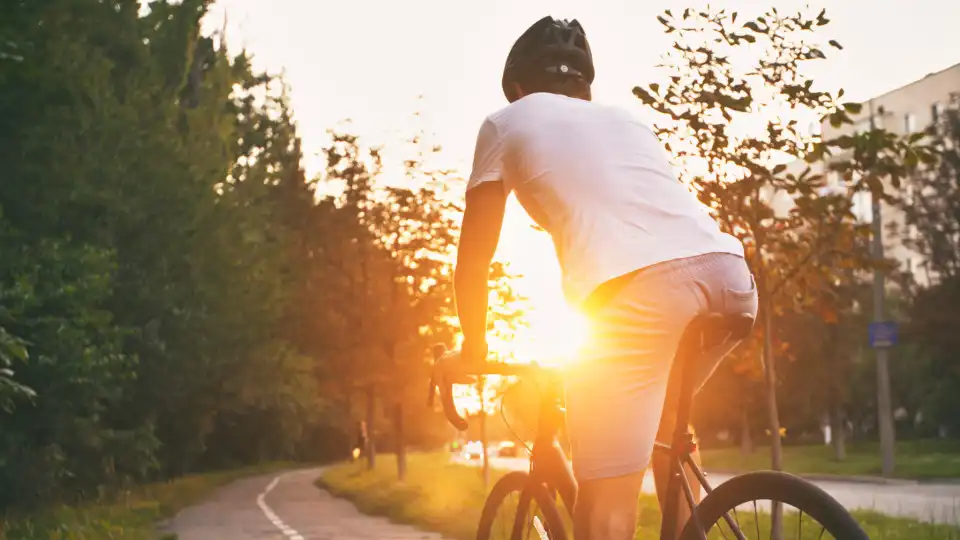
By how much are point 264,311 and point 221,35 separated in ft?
24.6

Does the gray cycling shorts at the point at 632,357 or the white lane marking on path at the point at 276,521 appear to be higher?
the gray cycling shorts at the point at 632,357

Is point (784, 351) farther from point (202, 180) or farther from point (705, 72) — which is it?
point (202, 180)

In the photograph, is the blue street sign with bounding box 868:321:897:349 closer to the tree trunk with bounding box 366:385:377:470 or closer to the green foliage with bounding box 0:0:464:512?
the green foliage with bounding box 0:0:464:512

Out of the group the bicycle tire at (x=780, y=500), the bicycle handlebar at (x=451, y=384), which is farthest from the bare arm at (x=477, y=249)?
the bicycle tire at (x=780, y=500)

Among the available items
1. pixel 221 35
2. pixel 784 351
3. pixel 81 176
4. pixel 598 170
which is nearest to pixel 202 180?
pixel 81 176

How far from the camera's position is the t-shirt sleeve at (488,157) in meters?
3.17

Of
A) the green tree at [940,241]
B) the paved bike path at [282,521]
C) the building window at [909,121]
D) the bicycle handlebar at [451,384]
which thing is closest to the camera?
the bicycle handlebar at [451,384]

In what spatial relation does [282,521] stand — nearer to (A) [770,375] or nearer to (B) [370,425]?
(A) [770,375]

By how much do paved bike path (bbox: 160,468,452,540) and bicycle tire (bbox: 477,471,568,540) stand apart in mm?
9974

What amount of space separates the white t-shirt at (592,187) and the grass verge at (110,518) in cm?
1024

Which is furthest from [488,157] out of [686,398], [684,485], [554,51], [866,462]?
[866,462]

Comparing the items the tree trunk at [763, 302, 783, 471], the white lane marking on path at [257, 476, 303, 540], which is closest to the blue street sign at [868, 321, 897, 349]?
the white lane marking on path at [257, 476, 303, 540]

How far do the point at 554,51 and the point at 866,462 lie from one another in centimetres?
3924

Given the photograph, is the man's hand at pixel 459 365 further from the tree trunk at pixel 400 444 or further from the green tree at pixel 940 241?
the green tree at pixel 940 241
